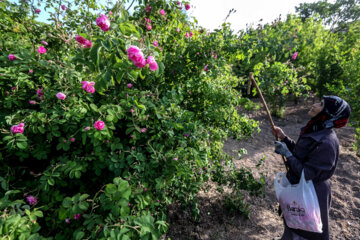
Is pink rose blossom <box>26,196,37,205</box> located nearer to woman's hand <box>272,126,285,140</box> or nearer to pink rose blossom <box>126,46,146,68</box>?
pink rose blossom <box>126,46,146,68</box>

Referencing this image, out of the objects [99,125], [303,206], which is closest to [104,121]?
[99,125]

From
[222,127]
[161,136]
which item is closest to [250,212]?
[222,127]

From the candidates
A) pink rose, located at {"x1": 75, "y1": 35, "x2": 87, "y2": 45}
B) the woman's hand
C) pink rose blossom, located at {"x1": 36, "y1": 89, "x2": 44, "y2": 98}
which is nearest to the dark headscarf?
the woman's hand

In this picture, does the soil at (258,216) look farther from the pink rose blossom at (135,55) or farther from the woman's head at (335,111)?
the pink rose blossom at (135,55)

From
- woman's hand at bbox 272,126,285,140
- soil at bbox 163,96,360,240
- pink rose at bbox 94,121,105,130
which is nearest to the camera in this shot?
pink rose at bbox 94,121,105,130

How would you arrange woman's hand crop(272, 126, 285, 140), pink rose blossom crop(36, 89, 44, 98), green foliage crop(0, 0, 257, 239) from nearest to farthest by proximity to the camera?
green foliage crop(0, 0, 257, 239)
pink rose blossom crop(36, 89, 44, 98)
woman's hand crop(272, 126, 285, 140)

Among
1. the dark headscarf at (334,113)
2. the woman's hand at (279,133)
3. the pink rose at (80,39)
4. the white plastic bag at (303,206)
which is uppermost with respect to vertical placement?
the dark headscarf at (334,113)

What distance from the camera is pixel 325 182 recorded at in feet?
5.90

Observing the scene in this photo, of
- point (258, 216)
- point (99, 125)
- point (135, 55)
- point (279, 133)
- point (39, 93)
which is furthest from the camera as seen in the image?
point (258, 216)

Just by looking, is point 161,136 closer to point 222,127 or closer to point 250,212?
point 222,127

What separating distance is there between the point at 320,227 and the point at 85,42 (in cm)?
241

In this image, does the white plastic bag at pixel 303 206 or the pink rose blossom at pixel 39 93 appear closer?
the pink rose blossom at pixel 39 93

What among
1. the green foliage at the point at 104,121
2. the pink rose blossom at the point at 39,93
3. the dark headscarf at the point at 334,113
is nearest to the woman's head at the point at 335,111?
the dark headscarf at the point at 334,113

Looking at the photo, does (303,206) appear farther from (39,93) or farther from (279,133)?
(39,93)
